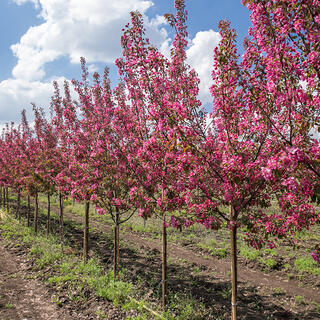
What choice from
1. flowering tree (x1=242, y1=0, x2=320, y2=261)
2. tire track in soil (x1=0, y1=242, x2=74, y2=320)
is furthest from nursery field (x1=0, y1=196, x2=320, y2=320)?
flowering tree (x1=242, y1=0, x2=320, y2=261)

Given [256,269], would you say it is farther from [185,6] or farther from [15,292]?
[185,6]

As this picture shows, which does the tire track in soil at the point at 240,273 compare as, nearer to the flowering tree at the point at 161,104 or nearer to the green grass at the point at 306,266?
the green grass at the point at 306,266

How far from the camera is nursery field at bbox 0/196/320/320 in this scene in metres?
7.42

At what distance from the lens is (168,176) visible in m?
6.62

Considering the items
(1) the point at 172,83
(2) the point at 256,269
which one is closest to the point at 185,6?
(1) the point at 172,83

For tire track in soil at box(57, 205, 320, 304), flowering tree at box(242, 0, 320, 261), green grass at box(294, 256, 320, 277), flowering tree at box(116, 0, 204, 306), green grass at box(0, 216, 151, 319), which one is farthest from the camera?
green grass at box(294, 256, 320, 277)

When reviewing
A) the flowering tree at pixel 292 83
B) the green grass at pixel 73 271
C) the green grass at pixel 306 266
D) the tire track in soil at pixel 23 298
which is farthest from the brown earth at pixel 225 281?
the flowering tree at pixel 292 83

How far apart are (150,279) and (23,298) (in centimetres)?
412

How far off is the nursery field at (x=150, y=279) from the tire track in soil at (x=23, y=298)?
26 mm

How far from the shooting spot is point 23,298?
8.19 m

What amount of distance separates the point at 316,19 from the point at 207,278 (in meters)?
8.86

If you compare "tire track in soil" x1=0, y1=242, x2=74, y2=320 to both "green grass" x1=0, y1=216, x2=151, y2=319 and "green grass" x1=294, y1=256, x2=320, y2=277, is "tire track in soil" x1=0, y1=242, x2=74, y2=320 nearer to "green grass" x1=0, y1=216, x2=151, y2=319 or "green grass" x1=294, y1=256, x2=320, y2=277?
"green grass" x1=0, y1=216, x2=151, y2=319

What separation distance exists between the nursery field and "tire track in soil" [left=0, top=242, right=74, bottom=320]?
0.03m

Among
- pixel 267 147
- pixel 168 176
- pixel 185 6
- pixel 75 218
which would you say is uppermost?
pixel 185 6
